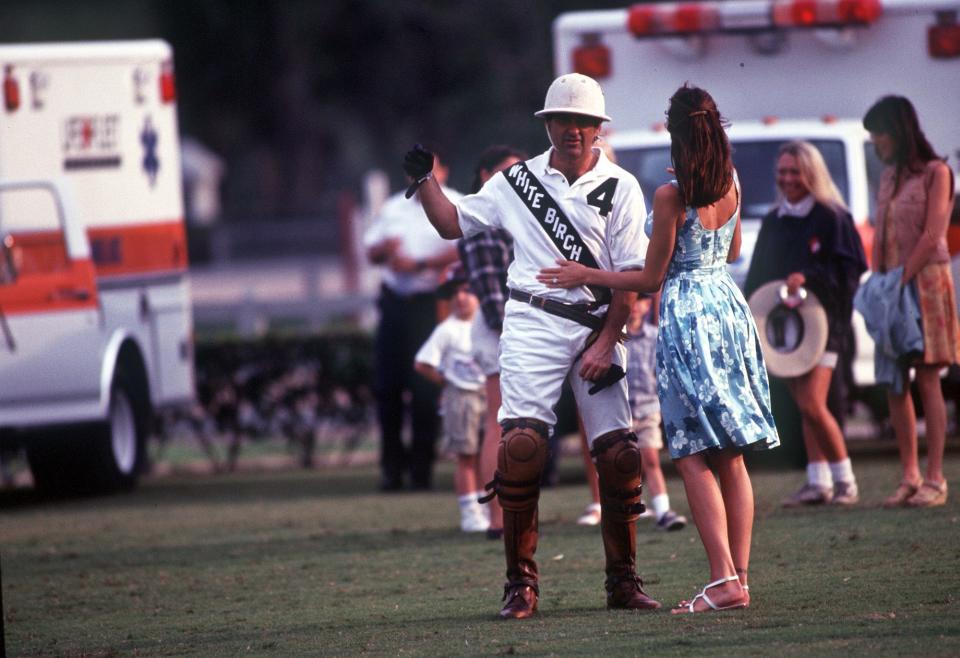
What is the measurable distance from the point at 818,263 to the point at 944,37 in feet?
10.6

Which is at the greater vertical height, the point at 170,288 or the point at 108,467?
the point at 170,288

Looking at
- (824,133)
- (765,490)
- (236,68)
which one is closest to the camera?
(765,490)

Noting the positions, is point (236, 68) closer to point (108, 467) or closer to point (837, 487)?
point (108, 467)

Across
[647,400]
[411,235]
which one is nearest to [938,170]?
[647,400]

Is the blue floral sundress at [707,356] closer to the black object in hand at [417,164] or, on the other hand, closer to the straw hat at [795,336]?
the black object in hand at [417,164]

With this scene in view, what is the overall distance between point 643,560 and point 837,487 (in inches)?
73.3

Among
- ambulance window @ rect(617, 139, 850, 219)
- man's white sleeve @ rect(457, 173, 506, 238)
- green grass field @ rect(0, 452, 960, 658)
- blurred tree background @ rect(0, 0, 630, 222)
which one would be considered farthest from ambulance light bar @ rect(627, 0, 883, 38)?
blurred tree background @ rect(0, 0, 630, 222)

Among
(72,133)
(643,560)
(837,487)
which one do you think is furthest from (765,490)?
(72,133)

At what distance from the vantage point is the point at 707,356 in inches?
263

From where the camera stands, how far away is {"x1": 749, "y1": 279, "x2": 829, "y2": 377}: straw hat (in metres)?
9.59

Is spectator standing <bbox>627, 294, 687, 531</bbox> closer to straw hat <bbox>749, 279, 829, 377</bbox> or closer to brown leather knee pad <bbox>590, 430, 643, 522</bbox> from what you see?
straw hat <bbox>749, 279, 829, 377</bbox>

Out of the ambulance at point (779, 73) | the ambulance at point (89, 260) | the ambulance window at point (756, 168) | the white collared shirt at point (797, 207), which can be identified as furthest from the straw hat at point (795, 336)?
the ambulance at point (89, 260)

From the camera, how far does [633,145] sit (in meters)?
12.0

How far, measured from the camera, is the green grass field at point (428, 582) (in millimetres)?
6293
